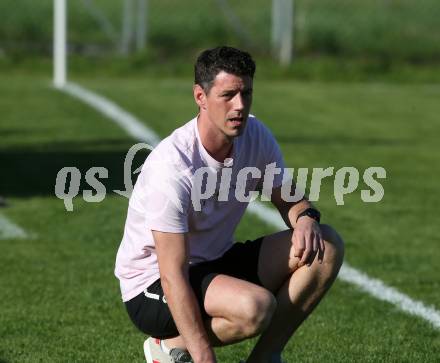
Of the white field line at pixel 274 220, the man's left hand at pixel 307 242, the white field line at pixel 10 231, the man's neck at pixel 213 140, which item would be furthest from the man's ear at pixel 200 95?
the white field line at pixel 10 231

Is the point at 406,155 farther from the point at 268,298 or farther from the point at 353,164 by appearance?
the point at 268,298

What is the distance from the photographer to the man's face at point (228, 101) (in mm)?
5457

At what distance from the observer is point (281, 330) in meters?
6.00

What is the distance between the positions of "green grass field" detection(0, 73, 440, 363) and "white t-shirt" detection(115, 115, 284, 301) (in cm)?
76

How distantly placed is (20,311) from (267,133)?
2.16m

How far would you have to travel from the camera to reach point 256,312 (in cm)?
548

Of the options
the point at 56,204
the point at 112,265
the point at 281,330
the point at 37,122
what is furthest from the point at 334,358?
the point at 37,122

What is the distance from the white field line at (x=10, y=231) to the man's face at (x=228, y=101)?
4217 millimetres

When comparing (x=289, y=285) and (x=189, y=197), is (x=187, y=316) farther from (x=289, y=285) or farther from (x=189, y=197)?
(x=289, y=285)

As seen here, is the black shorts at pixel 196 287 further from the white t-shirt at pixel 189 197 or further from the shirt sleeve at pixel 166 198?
the shirt sleeve at pixel 166 198

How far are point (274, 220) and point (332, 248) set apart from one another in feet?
14.5

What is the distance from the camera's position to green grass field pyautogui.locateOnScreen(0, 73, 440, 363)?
6742 millimetres

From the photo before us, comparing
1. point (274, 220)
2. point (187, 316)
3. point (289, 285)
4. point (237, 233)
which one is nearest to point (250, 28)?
point (274, 220)

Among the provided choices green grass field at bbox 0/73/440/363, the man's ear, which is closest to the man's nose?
the man's ear
